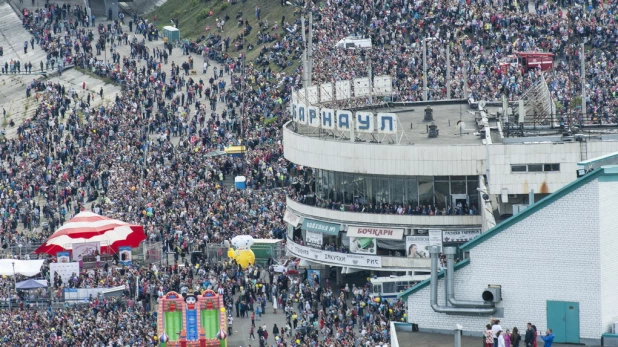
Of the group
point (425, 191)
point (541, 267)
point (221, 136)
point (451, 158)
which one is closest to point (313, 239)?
point (425, 191)

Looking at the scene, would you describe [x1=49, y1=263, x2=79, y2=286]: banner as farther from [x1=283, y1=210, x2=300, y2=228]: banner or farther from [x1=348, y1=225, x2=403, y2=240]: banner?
[x1=348, y1=225, x2=403, y2=240]: banner

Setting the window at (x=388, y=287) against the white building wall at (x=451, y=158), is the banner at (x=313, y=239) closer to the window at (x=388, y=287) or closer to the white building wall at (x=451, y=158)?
the white building wall at (x=451, y=158)

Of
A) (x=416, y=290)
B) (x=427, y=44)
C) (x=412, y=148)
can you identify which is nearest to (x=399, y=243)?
(x=412, y=148)

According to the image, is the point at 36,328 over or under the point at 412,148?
under

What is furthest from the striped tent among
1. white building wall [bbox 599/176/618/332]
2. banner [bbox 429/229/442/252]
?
white building wall [bbox 599/176/618/332]

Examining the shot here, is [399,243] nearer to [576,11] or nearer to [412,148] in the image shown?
[412,148]

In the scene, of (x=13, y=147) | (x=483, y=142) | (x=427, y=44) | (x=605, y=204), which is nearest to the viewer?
(x=605, y=204)

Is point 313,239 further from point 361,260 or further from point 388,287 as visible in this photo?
point 388,287
